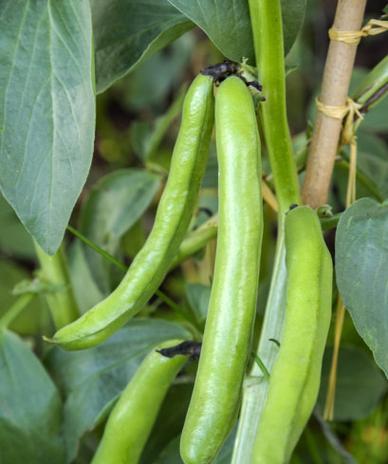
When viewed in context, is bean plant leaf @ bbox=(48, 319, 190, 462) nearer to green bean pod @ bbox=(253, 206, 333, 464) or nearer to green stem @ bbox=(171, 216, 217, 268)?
green stem @ bbox=(171, 216, 217, 268)

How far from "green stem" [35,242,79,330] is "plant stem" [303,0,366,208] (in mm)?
298

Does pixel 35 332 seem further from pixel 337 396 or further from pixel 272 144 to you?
pixel 272 144

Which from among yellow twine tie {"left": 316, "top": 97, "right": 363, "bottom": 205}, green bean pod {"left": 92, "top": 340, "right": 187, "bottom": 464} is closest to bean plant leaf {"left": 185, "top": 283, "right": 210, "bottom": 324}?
green bean pod {"left": 92, "top": 340, "right": 187, "bottom": 464}

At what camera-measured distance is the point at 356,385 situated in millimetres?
1081

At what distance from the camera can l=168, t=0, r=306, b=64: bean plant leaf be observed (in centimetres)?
60

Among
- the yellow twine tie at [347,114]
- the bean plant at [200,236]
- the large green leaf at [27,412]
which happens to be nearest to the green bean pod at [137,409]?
the bean plant at [200,236]

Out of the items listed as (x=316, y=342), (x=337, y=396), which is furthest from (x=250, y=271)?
(x=337, y=396)

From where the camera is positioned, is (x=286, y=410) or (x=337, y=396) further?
(x=337, y=396)

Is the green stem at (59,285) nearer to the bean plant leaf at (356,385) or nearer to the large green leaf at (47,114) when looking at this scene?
the large green leaf at (47,114)

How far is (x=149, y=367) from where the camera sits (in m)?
0.71

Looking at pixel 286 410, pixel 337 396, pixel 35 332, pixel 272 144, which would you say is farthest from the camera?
pixel 35 332

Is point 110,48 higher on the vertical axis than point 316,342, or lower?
higher

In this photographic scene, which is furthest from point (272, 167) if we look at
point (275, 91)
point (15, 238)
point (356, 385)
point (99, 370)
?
point (15, 238)

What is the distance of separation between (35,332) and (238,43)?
2.34ft
